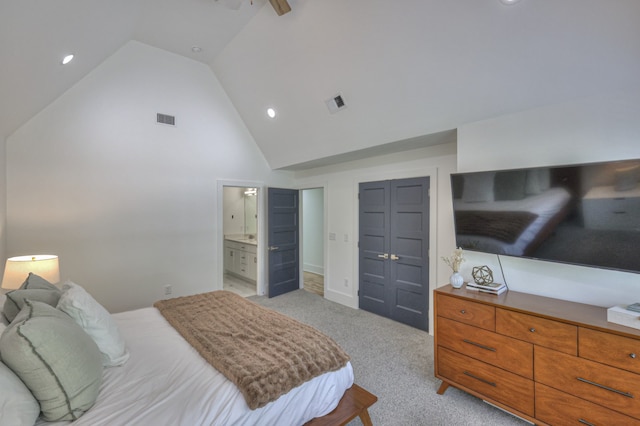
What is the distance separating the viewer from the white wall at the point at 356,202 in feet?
10.9

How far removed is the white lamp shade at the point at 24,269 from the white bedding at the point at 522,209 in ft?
12.0

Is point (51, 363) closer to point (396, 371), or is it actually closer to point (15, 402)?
point (15, 402)

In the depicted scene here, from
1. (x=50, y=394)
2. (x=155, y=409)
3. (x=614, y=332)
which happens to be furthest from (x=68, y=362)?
(x=614, y=332)

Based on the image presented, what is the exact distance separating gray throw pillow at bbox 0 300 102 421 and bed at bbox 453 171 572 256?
2.78 metres

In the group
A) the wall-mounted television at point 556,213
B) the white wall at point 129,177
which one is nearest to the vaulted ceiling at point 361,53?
the white wall at point 129,177

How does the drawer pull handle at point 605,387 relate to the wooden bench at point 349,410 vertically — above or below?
above

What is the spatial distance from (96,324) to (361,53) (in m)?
2.96

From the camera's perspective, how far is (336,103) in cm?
324

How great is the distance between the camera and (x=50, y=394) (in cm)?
115

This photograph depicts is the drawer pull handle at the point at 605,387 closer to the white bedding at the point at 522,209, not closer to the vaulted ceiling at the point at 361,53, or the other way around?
the white bedding at the point at 522,209

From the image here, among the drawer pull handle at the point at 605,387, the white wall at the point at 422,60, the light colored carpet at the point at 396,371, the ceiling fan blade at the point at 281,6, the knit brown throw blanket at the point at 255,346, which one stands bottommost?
the light colored carpet at the point at 396,371

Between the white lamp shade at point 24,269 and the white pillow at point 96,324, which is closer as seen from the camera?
the white pillow at point 96,324

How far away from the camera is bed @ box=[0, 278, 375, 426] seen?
1.25m

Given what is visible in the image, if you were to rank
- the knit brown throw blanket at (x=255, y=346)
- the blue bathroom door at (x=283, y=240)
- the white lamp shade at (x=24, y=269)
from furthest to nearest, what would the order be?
1. the blue bathroom door at (x=283, y=240)
2. the white lamp shade at (x=24, y=269)
3. the knit brown throw blanket at (x=255, y=346)
